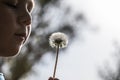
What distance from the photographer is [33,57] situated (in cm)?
229

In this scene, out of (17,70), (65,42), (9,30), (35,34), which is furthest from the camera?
(35,34)

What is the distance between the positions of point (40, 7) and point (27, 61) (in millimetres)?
454

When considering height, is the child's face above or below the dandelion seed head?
below

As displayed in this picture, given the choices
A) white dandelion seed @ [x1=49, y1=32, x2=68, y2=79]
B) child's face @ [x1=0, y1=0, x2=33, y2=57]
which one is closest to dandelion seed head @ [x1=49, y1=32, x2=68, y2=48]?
white dandelion seed @ [x1=49, y1=32, x2=68, y2=79]

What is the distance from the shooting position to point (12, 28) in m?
0.57

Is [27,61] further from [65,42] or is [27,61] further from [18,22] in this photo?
[18,22]

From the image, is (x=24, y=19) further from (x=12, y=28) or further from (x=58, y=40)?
(x=58, y=40)

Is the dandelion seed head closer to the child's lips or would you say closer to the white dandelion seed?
the white dandelion seed

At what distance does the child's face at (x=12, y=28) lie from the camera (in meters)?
0.57

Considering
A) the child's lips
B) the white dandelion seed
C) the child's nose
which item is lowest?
the child's lips

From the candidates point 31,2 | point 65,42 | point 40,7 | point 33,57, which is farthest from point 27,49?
point 31,2

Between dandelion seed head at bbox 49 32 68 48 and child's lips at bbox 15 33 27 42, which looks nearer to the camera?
child's lips at bbox 15 33 27 42

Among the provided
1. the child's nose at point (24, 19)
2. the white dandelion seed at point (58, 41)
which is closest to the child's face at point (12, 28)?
the child's nose at point (24, 19)

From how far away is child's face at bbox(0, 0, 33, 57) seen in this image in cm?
57
